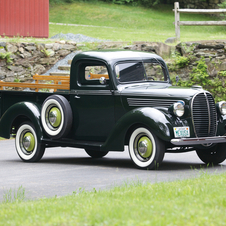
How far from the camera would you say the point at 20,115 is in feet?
32.4

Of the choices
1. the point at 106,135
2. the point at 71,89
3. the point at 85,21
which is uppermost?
the point at 85,21

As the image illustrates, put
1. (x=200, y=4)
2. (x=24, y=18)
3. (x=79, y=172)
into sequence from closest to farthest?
(x=79, y=172)
(x=24, y=18)
(x=200, y=4)

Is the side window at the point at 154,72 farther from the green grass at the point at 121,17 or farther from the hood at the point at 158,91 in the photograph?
the green grass at the point at 121,17

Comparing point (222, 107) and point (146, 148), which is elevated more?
point (222, 107)

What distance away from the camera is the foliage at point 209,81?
60.0ft

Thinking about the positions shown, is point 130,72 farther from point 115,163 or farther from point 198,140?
point 198,140

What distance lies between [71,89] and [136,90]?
146 cm

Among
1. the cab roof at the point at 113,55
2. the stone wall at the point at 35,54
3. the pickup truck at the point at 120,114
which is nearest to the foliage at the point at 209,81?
the stone wall at the point at 35,54

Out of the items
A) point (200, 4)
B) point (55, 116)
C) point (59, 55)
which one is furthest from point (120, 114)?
point (200, 4)

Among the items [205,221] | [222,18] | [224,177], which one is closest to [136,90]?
[224,177]

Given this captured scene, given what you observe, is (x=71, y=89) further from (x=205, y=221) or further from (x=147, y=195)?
(x=205, y=221)

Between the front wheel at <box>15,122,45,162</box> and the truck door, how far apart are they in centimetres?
89

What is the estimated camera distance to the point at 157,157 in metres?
7.75

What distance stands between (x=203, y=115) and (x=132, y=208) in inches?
153
